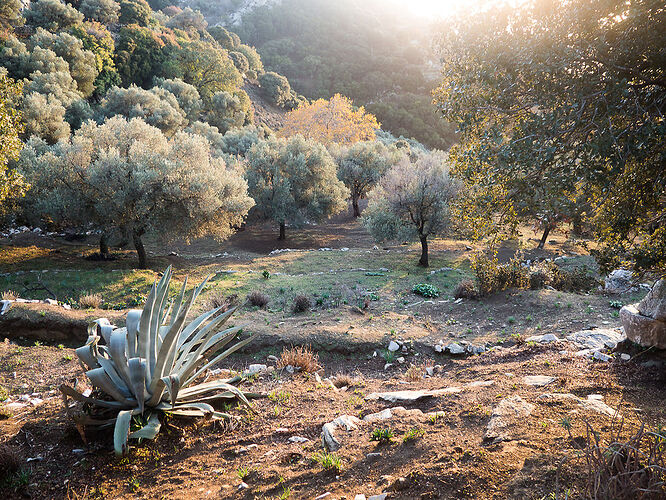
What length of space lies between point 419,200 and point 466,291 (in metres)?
7.69

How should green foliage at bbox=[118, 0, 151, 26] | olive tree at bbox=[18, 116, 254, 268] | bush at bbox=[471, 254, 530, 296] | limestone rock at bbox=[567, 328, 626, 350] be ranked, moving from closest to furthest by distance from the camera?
limestone rock at bbox=[567, 328, 626, 350]
bush at bbox=[471, 254, 530, 296]
olive tree at bbox=[18, 116, 254, 268]
green foliage at bbox=[118, 0, 151, 26]

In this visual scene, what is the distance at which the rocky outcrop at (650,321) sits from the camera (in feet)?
15.9

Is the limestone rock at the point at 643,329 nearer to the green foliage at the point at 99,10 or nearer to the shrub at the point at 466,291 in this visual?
the shrub at the point at 466,291

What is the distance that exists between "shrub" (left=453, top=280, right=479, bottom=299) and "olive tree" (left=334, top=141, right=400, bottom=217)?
2263 centimetres

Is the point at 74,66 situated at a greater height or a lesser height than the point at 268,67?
lesser

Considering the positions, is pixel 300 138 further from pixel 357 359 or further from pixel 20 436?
pixel 20 436

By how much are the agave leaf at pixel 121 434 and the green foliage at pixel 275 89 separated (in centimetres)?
6856

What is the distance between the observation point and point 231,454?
3.63m

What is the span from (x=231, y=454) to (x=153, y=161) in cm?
1519

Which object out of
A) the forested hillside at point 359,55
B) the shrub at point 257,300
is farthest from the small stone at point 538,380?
the forested hillside at point 359,55

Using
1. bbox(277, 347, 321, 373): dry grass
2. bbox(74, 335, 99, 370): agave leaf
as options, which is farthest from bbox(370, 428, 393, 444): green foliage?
bbox(74, 335, 99, 370): agave leaf

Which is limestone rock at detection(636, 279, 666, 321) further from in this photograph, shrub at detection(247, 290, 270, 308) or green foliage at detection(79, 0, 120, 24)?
green foliage at detection(79, 0, 120, 24)

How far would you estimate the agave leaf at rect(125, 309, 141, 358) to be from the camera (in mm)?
4086

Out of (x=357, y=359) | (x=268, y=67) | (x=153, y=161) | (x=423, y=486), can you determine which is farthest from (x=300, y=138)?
(x=268, y=67)
